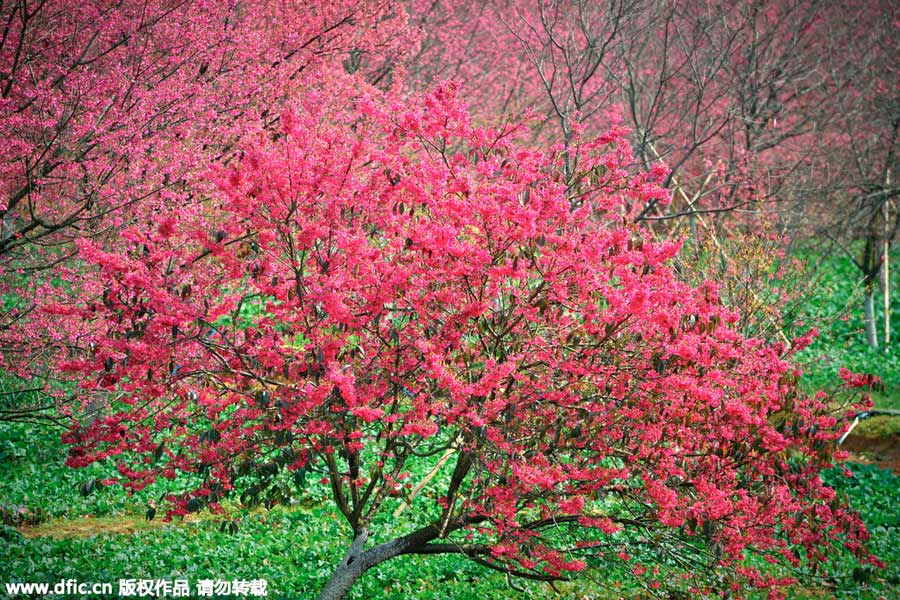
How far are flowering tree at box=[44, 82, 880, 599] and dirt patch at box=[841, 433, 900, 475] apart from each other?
930 centimetres

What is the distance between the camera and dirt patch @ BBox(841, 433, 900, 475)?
575 inches

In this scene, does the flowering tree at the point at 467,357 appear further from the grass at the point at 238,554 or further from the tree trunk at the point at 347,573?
the grass at the point at 238,554

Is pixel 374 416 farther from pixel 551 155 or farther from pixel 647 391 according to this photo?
pixel 551 155

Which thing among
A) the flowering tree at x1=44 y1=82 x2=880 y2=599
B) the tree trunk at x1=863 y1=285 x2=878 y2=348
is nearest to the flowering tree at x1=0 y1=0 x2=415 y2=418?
the flowering tree at x1=44 y1=82 x2=880 y2=599

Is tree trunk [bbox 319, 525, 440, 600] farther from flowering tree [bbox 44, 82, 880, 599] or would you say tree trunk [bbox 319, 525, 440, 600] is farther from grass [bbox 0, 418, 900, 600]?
grass [bbox 0, 418, 900, 600]

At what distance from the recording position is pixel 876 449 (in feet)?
49.7

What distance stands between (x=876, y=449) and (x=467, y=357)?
12387 millimetres

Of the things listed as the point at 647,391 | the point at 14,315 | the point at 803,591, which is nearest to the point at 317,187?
the point at 647,391

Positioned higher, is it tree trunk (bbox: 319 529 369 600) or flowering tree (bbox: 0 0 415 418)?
flowering tree (bbox: 0 0 415 418)

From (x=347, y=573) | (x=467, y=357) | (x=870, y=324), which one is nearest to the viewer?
(x=467, y=357)

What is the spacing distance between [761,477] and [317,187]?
436 cm

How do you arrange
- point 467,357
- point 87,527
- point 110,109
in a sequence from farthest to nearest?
point 87,527, point 110,109, point 467,357


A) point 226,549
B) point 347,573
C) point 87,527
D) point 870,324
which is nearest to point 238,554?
point 226,549

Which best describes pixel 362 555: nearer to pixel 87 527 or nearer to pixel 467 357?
pixel 467 357
